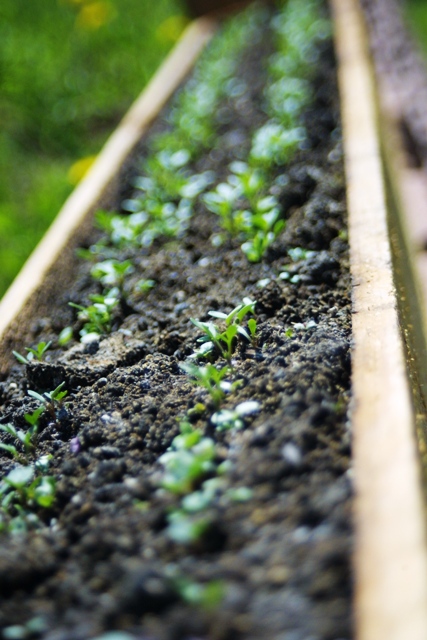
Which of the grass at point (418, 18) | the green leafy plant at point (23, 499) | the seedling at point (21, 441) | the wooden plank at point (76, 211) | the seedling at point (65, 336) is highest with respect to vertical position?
the grass at point (418, 18)

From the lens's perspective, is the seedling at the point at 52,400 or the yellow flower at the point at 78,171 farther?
the yellow flower at the point at 78,171

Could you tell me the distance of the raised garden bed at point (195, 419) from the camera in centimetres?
94

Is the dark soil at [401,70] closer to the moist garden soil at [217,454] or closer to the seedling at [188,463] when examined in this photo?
the moist garden soil at [217,454]

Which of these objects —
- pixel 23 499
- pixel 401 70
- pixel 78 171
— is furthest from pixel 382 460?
pixel 401 70

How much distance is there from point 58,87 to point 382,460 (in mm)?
4090

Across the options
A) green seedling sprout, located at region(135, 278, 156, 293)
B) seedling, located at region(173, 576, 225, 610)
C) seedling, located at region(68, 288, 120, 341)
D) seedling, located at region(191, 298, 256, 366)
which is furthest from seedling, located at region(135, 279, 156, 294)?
seedling, located at region(173, 576, 225, 610)

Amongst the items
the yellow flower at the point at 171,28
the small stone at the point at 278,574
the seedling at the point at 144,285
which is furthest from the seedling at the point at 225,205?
the yellow flower at the point at 171,28

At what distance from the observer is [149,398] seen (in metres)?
1.48

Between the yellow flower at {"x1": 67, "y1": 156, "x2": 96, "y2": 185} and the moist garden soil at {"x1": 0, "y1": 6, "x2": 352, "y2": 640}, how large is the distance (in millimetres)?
1347

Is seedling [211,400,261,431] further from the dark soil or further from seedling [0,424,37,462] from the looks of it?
the dark soil

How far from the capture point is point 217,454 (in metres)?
1.17

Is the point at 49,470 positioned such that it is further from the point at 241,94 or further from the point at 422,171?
the point at 241,94

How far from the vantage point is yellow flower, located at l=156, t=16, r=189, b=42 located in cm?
522

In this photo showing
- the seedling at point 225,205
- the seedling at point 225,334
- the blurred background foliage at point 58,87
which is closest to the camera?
the seedling at point 225,334
